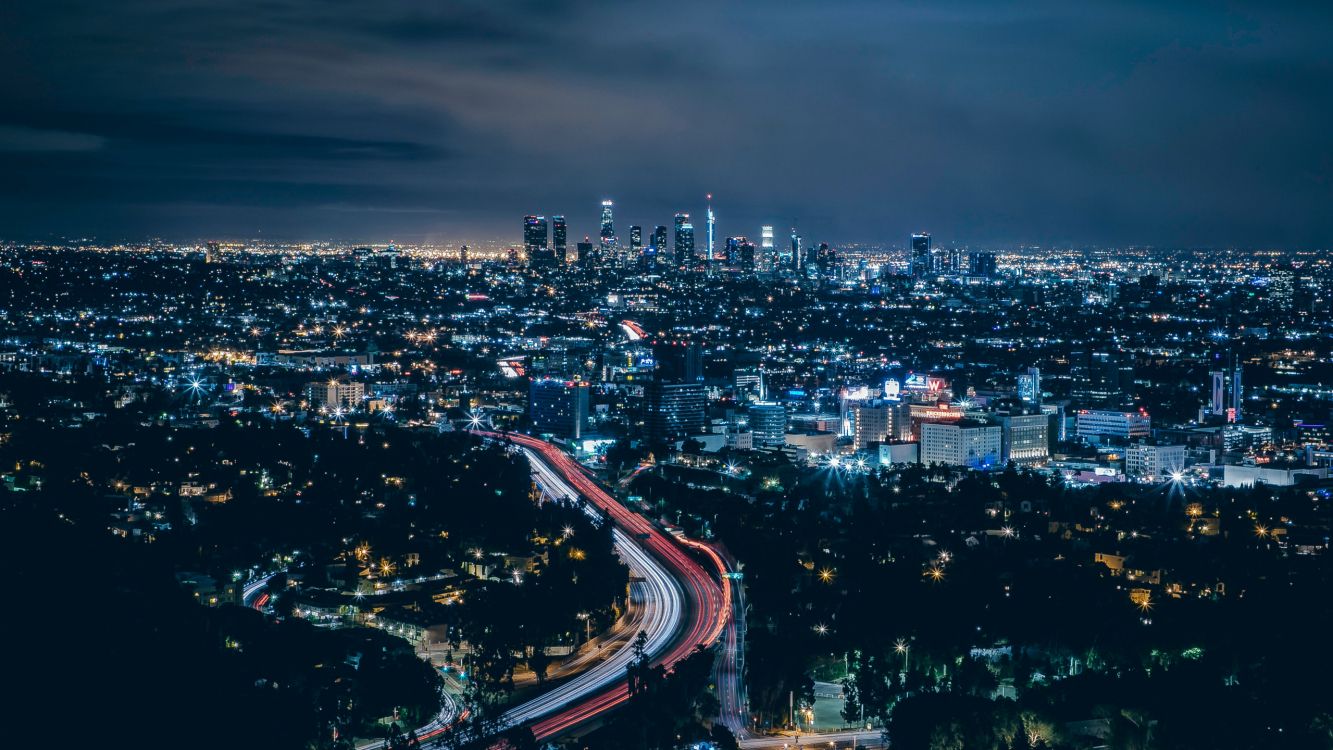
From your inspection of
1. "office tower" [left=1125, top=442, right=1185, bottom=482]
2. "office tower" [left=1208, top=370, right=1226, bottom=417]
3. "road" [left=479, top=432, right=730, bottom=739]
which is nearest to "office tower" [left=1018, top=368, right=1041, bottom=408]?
"office tower" [left=1208, top=370, right=1226, bottom=417]

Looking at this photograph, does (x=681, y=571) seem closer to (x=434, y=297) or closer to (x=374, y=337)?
(x=374, y=337)

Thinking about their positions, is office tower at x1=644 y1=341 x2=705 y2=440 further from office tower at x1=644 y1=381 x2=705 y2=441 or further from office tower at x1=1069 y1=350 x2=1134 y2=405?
office tower at x1=1069 y1=350 x2=1134 y2=405

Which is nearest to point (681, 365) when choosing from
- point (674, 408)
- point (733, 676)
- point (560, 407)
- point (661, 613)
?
point (560, 407)

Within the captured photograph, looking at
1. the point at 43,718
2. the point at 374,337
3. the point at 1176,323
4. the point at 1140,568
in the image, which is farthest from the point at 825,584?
the point at 1176,323

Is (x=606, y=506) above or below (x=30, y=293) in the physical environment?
below

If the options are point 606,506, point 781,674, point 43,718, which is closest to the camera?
point 43,718

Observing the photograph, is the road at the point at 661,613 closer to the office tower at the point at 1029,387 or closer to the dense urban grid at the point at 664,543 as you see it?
the dense urban grid at the point at 664,543
